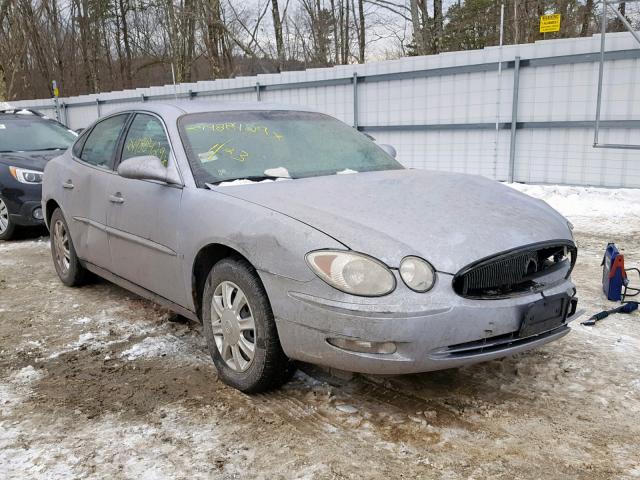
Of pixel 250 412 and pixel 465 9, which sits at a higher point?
pixel 465 9

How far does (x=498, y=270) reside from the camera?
8.66 feet

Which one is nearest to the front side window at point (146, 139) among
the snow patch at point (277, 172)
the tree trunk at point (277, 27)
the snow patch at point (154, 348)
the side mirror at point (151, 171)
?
the side mirror at point (151, 171)

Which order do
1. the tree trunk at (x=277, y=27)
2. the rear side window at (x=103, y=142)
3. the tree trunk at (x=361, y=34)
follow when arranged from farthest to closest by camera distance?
the tree trunk at (x=361, y=34)
the tree trunk at (x=277, y=27)
the rear side window at (x=103, y=142)

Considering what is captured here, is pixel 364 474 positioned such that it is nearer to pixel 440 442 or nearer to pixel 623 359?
pixel 440 442

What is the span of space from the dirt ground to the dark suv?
3639mm

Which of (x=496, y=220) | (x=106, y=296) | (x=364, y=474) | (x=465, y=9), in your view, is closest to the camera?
(x=364, y=474)

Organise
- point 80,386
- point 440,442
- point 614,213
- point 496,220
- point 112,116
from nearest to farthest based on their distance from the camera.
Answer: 1. point 440,442
2. point 496,220
3. point 80,386
4. point 112,116
5. point 614,213

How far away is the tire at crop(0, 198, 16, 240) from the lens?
23.7ft

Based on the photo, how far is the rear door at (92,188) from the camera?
13.9 feet

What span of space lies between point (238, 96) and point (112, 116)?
10.2m

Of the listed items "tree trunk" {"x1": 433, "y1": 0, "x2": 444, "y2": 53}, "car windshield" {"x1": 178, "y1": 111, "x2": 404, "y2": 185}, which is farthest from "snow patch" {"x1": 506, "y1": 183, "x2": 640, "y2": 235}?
"tree trunk" {"x1": 433, "y1": 0, "x2": 444, "y2": 53}

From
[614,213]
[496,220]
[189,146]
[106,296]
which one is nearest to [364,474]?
[496,220]

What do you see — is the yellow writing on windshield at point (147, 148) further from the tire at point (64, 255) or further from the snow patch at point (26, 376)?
the snow patch at point (26, 376)

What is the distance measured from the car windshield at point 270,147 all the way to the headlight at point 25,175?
4.27 m
